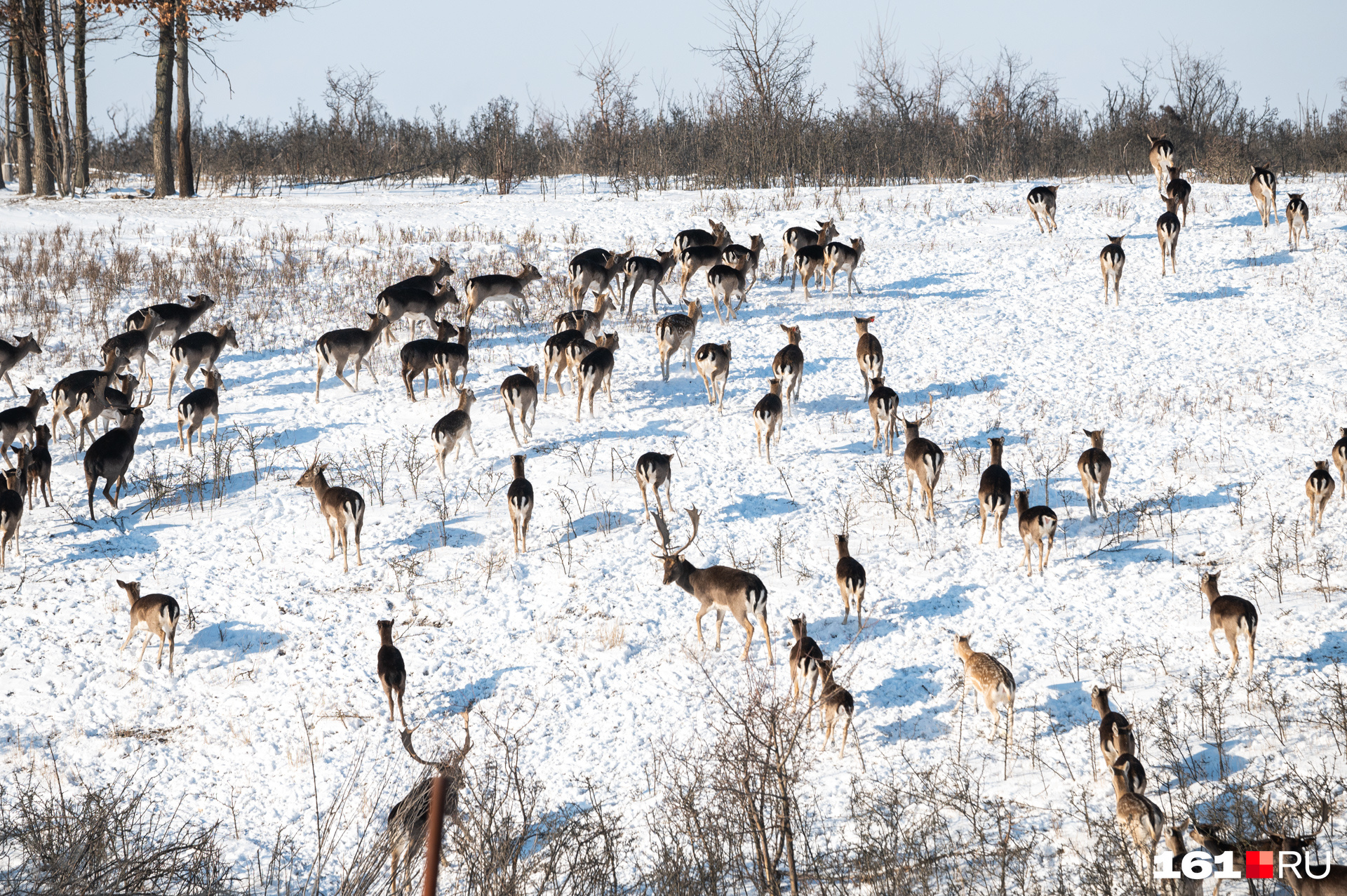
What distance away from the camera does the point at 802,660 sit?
25.3 feet

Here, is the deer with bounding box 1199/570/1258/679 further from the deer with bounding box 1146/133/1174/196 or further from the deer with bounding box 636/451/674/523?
the deer with bounding box 1146/133/1174/196

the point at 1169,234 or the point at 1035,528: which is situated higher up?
the point at 1169,234

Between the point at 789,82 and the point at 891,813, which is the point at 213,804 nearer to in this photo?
the point at 891,813

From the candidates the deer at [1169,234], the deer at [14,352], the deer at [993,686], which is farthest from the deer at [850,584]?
the deer at [1169,234]

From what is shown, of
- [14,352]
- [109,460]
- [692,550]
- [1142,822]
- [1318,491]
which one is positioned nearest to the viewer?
[1142,822]

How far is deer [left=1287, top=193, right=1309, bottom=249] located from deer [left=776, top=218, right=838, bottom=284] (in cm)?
884

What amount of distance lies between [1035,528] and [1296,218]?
1473 cm

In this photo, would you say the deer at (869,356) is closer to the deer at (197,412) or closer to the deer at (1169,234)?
the deer at (1169,234)

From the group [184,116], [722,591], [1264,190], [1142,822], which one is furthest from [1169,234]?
[184,116]

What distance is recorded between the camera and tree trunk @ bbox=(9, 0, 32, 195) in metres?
29.2

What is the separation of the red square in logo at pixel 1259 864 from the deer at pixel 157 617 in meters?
8.10

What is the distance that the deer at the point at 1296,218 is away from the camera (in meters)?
19.2

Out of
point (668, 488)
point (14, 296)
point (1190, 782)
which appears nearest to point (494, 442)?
point (668, 488)

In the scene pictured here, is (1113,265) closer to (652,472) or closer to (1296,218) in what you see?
(1296,218)
